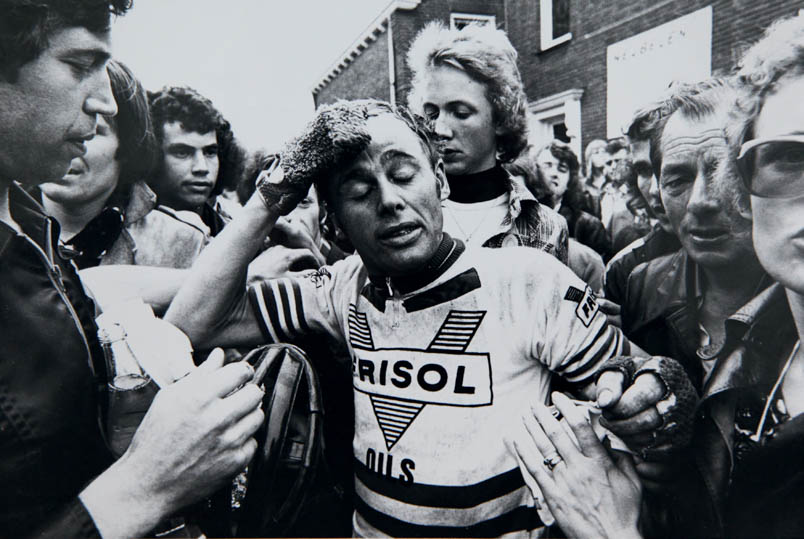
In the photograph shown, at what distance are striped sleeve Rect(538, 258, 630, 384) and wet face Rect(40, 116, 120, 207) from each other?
1.17m

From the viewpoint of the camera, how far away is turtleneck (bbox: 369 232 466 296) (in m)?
1.22

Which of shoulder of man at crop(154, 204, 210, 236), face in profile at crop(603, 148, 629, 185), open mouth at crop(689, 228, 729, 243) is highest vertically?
face in profile at crop(603, 148, 629, 185)

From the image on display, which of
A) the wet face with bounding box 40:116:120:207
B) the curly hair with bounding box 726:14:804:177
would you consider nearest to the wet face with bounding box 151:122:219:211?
the wet face with bounding box 40:116:120:207

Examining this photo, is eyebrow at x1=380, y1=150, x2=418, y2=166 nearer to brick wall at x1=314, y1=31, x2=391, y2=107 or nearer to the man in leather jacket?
brick wall at x1=314, y1=31, x2=391, y2=107

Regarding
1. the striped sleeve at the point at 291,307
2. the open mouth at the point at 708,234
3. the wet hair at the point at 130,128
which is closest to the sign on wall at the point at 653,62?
the open mouth at the point at 708,234

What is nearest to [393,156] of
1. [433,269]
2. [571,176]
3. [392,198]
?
[392,198]

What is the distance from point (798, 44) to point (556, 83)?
0.72 m

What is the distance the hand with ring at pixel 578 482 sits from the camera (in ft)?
3.67

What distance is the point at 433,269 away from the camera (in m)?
1.22

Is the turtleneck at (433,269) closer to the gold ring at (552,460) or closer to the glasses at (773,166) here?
the gold ring at (552,460)

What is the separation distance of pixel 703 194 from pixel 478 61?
77 cm

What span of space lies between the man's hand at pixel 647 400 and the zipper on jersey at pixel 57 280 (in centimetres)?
113

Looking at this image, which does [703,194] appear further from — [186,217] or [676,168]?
[186,217]

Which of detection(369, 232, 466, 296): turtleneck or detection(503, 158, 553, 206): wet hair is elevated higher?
detection(503, 158, 553, 206): wet hair
